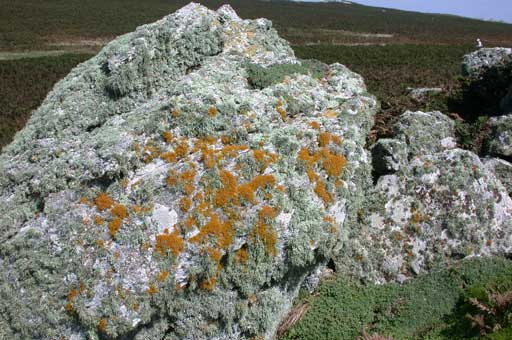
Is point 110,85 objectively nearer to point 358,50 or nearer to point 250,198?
point 250,198

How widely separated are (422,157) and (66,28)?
175 ft

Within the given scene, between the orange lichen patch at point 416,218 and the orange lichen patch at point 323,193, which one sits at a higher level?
the orange lichen patch at point 323,193

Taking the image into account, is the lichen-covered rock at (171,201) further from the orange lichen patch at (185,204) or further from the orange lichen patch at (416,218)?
the orange lichen patch at (416,218)

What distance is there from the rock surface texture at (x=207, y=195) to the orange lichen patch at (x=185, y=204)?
29 millimetres

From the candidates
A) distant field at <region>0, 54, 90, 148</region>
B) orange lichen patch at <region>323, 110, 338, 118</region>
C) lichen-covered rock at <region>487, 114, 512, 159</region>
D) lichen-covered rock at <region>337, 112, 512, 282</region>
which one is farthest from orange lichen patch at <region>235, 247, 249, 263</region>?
distant field at <region>0, 54, 90, 148</region>

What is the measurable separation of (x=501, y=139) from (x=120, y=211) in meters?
8.16

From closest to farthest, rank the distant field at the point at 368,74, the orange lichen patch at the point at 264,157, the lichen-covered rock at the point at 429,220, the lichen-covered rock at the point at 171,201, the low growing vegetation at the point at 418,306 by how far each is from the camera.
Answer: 1. the lichen-covered rock at the point at 171,201
2. the low growing vegetation at the point at 418,306
3. the orange lichen patch at the point at 264,157
4. the lichen-covered rock at the point at 429,220
5. the distant field at the point at 368,74

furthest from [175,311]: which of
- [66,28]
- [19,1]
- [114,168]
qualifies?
[19,1]

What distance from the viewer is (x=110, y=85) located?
348 inches

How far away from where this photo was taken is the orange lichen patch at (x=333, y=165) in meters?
7.48

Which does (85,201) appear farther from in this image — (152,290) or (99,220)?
(152,290)

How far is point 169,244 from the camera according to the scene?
6.49 m

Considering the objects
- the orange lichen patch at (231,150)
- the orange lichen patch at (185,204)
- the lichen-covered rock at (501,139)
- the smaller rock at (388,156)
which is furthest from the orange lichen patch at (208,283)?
the lichen-covered rock at (501,139)

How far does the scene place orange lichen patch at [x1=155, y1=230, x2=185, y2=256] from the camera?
6.48 m
